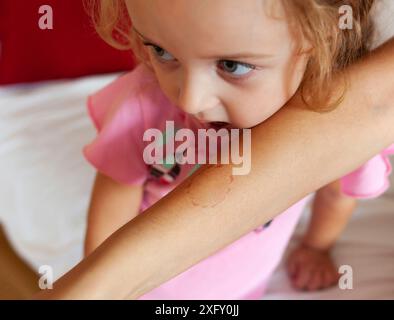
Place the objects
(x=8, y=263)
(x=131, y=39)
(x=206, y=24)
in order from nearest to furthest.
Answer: (x=206, y=24) → (x=131, y=39) → (x=8, y=263)

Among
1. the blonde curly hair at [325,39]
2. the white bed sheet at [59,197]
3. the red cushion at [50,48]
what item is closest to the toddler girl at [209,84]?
the blonde curly hair at [325,39]

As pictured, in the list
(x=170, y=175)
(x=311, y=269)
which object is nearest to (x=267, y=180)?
(x=170, y=175)

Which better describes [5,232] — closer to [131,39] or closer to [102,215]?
[102,215]

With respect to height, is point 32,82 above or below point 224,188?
above

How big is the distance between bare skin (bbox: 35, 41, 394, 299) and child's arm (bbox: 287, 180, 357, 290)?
25 cm

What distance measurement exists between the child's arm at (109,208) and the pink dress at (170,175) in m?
0.01

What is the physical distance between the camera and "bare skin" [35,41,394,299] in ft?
1.50

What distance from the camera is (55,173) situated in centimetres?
90

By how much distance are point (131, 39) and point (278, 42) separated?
17 centimetres

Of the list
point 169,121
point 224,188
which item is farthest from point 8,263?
point 224,188

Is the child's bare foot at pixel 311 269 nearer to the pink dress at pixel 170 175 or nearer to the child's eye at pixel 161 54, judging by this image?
the pink dress at pixel 170 175

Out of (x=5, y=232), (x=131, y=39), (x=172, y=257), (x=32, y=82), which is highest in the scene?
(x=32, y=82)

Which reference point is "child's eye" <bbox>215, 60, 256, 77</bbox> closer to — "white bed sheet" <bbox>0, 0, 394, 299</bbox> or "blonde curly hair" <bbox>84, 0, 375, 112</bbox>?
"blonde curly hair" <bbox>84, 0, 375, 112</bbox>

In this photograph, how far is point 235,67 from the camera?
494 mm
